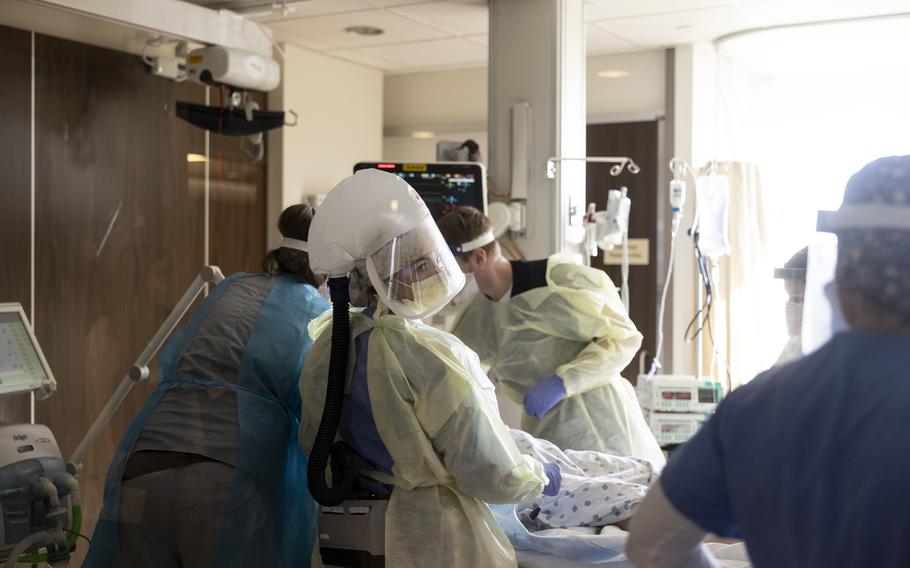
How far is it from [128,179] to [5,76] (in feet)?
2.40

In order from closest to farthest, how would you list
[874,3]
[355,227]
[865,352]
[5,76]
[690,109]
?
[865,352], [355,227], [5,76], [874,3], [690,109]

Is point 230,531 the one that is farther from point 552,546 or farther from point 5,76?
point 5,76

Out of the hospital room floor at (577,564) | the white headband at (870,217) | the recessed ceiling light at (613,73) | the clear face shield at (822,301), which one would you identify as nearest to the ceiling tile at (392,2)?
the recessed ceiling light at (613,73)

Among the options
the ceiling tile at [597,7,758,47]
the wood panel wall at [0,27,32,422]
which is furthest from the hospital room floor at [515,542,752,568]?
the ceiling tile at [597,7,758,47]

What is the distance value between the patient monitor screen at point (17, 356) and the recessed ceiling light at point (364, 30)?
8.22ft

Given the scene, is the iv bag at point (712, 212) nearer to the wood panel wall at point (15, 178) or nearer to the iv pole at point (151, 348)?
the iv pole at point (151, 348)

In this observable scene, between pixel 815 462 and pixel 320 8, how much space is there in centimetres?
385

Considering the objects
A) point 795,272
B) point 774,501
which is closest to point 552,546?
point 795,272

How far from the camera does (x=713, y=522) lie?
1235mm

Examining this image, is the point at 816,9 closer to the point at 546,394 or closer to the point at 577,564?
the point at 546,394

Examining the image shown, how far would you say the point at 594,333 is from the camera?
9.91ft

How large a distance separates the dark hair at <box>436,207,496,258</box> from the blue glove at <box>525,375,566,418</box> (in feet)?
1.54

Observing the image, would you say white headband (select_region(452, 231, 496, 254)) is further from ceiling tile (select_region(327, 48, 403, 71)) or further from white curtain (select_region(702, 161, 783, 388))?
white curtain (select_region(702, 161, 783, 388))

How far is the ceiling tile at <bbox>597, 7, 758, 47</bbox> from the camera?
15.6 ft
